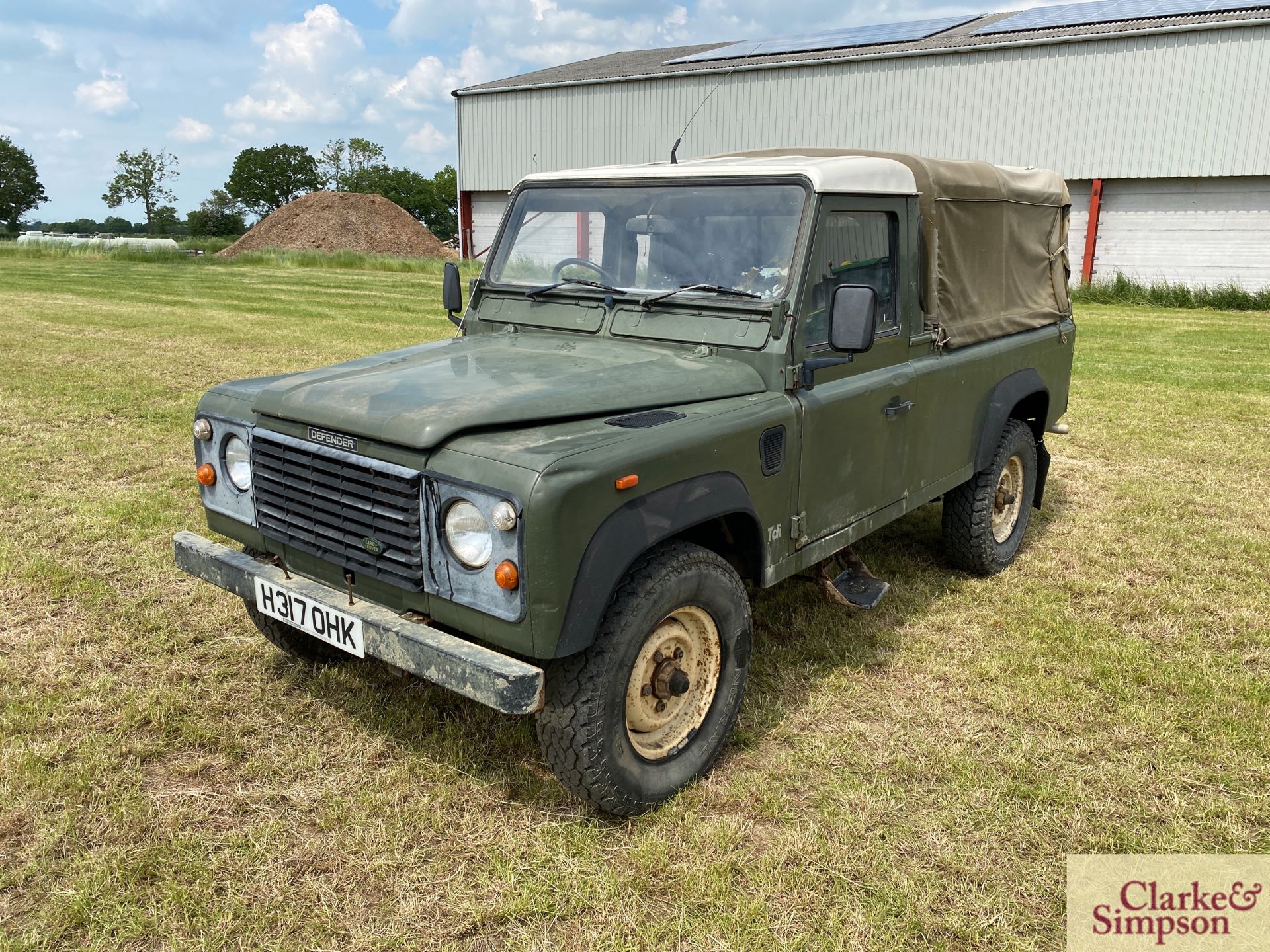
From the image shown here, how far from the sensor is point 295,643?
416 centimetres

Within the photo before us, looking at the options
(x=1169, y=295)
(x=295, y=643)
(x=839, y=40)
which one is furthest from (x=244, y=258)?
(x=295, y=643)

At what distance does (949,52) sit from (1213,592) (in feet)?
68.4

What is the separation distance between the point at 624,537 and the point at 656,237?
1657 millimetres

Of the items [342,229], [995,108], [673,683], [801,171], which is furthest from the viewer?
[342,229]

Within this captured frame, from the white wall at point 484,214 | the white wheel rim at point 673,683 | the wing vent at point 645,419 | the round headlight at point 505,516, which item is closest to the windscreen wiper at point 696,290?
the wing vent at point 645,419

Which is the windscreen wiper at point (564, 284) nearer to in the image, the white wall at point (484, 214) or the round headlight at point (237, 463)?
the round headlight at point (237, 463)

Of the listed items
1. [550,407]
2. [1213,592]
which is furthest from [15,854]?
[1213,592]

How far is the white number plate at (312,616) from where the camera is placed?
3.04 m

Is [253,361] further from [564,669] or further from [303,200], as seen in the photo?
[303,200]

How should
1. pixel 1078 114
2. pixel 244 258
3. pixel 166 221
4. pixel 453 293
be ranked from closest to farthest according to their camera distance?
pixel 453 293
pixel 1078 114
pixel 244 258
pixel 166 221

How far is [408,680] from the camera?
13.5ft

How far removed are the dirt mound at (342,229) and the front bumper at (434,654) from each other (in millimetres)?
40784

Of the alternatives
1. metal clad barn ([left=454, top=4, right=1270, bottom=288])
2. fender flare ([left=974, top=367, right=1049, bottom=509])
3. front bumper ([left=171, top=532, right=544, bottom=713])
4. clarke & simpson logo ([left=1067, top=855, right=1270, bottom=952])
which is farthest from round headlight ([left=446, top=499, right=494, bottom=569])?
metal clad barn ([left=454, top=4, right=1270, bottom=288])

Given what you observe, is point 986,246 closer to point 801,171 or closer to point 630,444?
point 801,171
